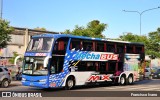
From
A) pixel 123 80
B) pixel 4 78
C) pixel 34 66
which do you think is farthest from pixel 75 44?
pixel 123 80

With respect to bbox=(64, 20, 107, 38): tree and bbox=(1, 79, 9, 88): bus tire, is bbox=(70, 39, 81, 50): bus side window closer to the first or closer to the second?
bbox=(1, 79, 9, 88): bus tire

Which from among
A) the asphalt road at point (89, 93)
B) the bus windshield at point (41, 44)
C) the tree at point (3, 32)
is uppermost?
the tree at point (3, 32)

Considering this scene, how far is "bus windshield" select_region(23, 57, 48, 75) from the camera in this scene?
21.3 meters

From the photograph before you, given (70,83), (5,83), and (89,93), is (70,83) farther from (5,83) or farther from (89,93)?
(5,83)

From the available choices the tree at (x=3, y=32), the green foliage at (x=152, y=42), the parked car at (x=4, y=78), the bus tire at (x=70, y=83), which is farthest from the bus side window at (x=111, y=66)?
the green foliage at (x=152, y=42)

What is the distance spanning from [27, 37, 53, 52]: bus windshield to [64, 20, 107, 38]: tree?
87.9ft

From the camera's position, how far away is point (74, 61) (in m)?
23.2

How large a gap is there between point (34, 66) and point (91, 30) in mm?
30338

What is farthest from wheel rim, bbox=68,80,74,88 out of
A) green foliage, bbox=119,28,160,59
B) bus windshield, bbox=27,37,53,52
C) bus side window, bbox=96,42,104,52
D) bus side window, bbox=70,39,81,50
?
green foliage, bbox=119,28,160,59

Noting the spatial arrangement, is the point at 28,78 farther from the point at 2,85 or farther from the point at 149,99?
the point at 149,99

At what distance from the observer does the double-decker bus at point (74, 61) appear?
21438 mm

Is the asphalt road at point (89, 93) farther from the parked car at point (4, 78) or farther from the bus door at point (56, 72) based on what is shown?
the parked car at point (4, 78)

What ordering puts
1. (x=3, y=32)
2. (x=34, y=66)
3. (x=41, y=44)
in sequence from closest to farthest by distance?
1. (x=34, y=66)
2. (x=41, y=44)
3. (x=3, y=32)

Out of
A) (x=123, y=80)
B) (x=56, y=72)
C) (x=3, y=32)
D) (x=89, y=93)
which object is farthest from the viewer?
(x=3, y=32)
